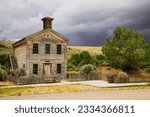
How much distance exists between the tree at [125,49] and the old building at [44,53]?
296 inches

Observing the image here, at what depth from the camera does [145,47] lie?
44000mm

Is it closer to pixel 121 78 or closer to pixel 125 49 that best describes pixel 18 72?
pixel 121 78

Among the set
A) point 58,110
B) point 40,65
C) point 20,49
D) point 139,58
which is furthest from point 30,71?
point 58,110

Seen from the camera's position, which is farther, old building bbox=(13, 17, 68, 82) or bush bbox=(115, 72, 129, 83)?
old building bbox=(13, 17, 68, 82)

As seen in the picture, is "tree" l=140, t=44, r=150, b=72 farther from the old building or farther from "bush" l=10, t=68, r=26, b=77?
"bush" l=10, t=68, r=26, b=77

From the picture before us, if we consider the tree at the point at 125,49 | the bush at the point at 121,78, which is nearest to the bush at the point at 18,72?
the bush at the point at 121,78

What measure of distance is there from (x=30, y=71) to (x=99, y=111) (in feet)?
89.1

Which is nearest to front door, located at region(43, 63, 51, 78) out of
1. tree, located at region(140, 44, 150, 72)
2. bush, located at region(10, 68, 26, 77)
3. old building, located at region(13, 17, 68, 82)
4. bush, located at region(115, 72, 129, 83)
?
old building, located at region(13, 17, 68, 82)

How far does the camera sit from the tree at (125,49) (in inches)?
1710

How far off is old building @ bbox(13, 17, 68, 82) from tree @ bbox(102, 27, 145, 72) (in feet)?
24.7

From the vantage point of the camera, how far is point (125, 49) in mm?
44250

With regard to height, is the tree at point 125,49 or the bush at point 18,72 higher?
the tree at point 125,49

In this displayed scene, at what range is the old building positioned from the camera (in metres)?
40.2

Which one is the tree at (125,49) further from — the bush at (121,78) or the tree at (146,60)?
the bush at (121,78)
